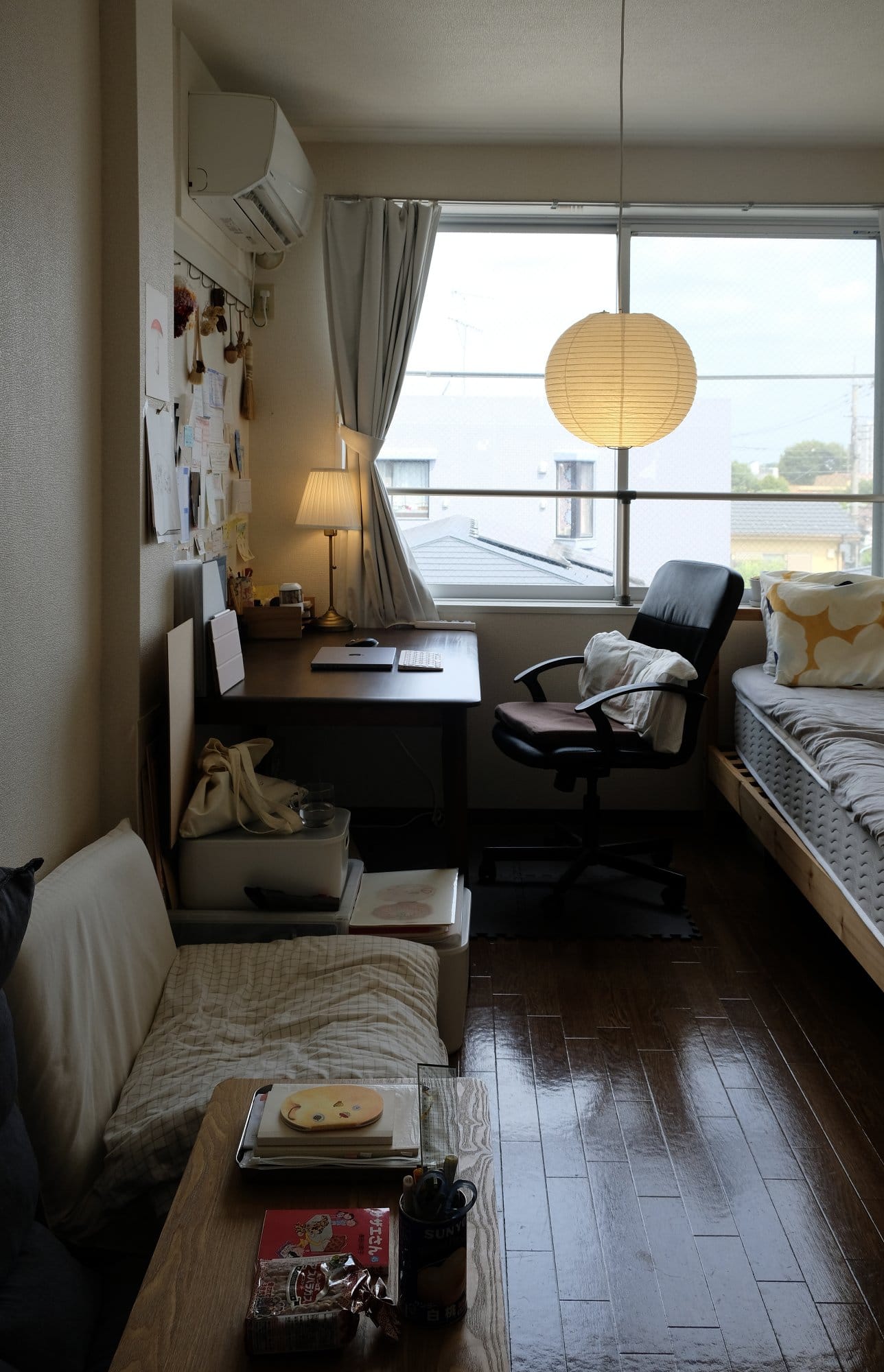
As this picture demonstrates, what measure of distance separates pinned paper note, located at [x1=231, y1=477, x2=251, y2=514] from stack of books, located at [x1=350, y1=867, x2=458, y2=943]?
1642 millimetres

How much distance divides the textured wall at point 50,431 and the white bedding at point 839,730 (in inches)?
68.8

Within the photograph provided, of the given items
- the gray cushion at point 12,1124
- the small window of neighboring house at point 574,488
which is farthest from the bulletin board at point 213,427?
the gray cushion at point 12,1124

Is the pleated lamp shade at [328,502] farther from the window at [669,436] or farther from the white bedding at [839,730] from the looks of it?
the white bedding at [839,730]

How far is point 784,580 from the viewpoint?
13.0 ft

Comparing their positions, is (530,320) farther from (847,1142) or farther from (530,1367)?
(530,1367)

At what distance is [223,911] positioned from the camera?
251cm

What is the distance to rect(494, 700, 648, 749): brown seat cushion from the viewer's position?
11.0 ft

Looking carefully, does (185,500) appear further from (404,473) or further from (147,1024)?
(147,1024)

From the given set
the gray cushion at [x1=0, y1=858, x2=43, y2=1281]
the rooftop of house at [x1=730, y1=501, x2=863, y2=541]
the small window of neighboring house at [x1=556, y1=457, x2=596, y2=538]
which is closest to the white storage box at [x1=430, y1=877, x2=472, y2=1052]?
the gray cushion at [x1=0, y1=858, x2=43, y2=1281]

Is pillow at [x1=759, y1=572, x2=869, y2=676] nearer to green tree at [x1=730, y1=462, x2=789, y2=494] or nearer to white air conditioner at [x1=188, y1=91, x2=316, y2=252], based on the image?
green tree at [x1=730, y1=462, x2=789, y2=494]

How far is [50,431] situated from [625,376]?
1.88 m

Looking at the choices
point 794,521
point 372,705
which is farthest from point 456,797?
point 794,521

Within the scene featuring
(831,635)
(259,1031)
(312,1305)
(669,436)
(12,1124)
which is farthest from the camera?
(669,436)

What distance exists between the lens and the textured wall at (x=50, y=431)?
1844 mm
